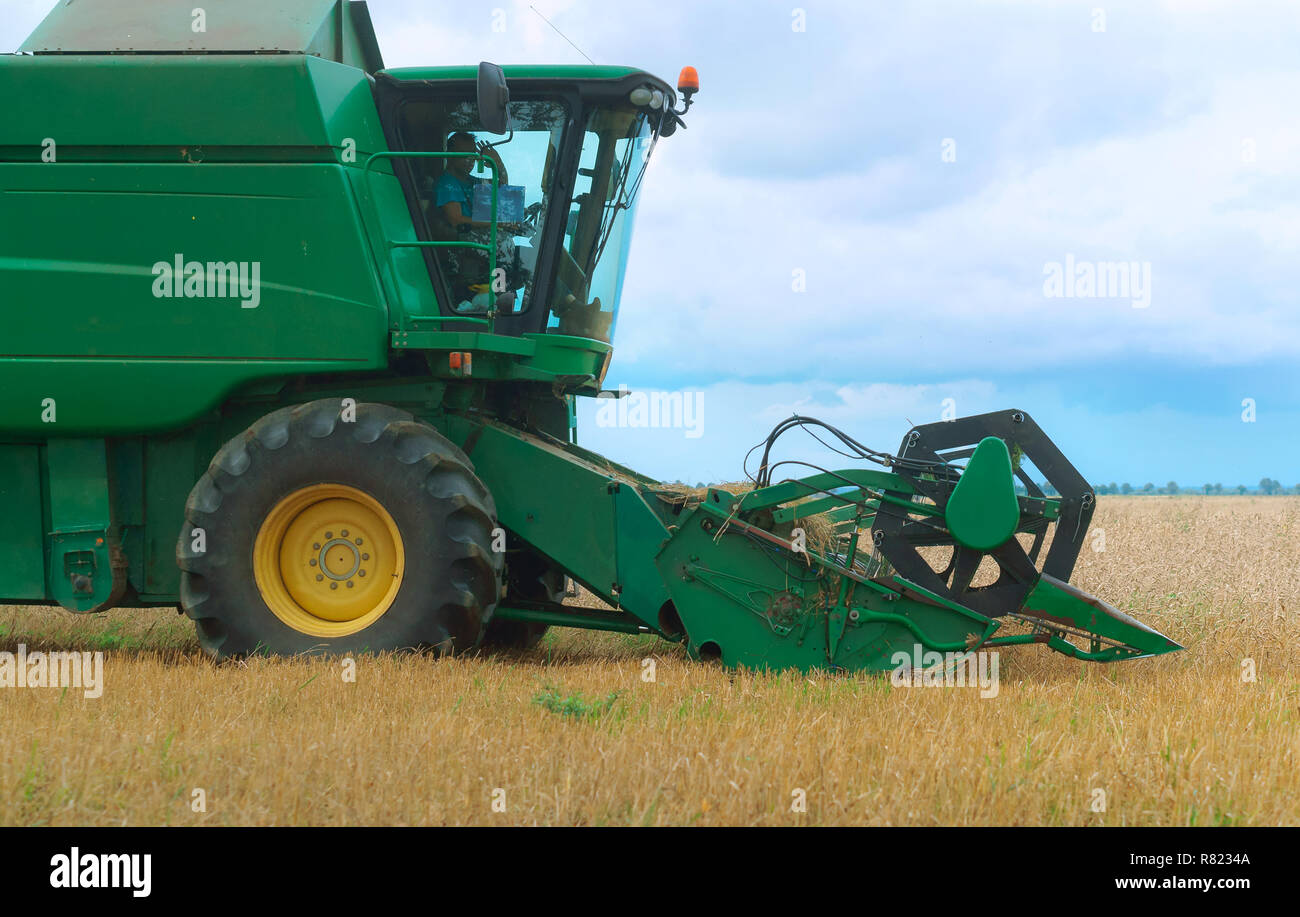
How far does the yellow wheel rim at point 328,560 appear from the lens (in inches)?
260

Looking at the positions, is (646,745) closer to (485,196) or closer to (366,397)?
(366,397)

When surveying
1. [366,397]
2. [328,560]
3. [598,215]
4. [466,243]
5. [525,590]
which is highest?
[598,215]

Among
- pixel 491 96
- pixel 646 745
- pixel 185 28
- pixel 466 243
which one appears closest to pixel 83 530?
pixel 466 243

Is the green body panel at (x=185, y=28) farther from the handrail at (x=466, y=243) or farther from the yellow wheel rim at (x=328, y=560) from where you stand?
the yellow wheel rim at (x=328, y=560)

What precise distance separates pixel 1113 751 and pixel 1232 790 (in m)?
0.56

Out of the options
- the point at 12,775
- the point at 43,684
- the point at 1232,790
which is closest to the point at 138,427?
the point at 43,684

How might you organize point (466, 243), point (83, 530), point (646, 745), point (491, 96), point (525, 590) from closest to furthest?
point (646, 745) < point (491, 96) < point (466, 243) < point (83, 530) < point (525, 590)

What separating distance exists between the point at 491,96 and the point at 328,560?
2.78 m

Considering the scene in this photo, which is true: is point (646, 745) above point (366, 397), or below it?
below

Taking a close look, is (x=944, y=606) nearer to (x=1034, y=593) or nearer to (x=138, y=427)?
(x=1034, y=593)

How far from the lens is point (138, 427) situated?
6.97 m

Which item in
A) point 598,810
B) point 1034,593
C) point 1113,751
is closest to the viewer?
point 598,810

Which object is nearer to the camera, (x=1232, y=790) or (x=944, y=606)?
(x=1232, y=790)

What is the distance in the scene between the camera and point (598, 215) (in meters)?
7.29
